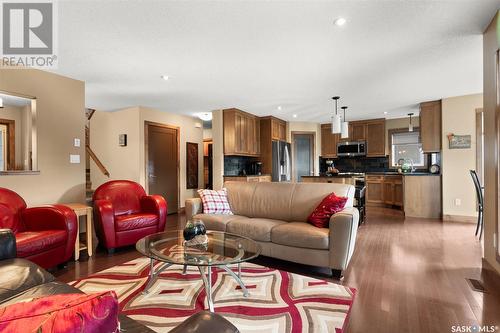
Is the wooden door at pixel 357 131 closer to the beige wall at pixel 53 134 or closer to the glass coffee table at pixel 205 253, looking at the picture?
the glass coffee table at pixel 205 253

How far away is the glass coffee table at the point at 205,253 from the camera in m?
1.81

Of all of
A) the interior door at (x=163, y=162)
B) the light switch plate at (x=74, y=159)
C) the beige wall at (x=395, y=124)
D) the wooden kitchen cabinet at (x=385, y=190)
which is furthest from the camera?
the beige wall at (x=395, y=124)

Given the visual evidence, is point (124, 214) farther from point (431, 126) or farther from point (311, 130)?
point (431, 126)

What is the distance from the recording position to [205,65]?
10.6ft

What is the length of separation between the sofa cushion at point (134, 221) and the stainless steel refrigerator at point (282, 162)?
11.9ft

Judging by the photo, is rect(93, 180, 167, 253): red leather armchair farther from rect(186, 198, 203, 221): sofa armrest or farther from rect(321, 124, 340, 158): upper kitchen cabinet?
rect(321, 124, 340, 158): upper kitchen cabinet

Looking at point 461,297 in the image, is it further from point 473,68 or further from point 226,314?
point 473,68

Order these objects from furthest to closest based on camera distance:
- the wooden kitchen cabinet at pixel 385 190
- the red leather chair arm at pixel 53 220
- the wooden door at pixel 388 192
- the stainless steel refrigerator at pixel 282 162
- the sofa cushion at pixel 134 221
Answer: the stainless steel refrigerator at pixel 282 162 → the wooden door at pixel 388 192 → the wooden kitchen cabinet at pixel 385 190 → the sofa cushion at pixel 134 221 → the red leather chair arm at pixel 53 220

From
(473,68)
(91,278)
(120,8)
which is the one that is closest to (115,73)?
(120,8)

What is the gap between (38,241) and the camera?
2.37 meters

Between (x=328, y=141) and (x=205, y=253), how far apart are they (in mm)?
6494

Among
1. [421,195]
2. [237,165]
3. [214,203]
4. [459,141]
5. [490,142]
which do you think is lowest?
[421,195]

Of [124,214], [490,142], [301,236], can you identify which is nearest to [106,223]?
[124,214]

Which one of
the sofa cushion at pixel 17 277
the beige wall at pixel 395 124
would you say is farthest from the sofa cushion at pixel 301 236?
the beige wall at pixel 395 124
